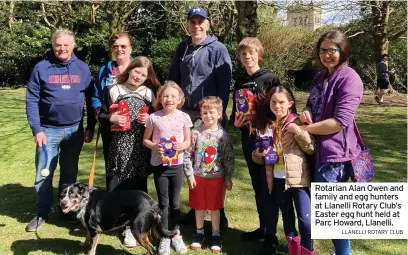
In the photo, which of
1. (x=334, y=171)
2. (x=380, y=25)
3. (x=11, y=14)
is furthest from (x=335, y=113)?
(x=11, y=14)

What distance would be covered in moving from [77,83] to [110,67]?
49cm

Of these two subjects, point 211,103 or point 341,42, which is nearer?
point 341,42

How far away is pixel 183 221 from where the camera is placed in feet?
15.3

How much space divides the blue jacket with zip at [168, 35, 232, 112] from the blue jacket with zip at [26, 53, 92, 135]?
123cm

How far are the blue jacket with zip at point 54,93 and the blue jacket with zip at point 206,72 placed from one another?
1228 mm

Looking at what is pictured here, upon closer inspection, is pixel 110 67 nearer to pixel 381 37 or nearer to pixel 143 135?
pixel 143 135

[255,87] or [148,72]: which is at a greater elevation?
[148,72]

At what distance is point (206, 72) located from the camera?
4.10 meters

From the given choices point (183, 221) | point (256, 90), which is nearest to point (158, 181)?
point (183, 221)

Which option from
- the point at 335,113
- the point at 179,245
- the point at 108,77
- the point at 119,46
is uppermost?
the point at 119,46

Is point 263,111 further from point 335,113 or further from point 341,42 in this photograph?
point 341,42

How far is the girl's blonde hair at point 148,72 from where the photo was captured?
12.9 feet
